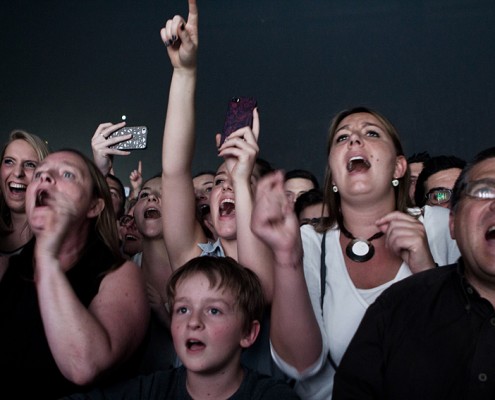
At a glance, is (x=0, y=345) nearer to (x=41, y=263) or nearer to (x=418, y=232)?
(x=41, y=263)

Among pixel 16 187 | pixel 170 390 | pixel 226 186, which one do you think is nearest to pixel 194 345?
pixel 170 390

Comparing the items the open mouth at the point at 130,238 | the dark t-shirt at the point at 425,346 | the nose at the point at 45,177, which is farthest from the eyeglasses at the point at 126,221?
the dark t-shirt at the point at 425,346

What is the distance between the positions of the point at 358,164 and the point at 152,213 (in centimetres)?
104

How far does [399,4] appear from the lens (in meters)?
5.70

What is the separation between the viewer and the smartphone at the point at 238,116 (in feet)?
5.64

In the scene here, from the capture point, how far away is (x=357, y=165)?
1.60 metres

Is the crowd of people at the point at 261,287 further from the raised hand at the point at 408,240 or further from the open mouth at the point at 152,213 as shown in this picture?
the open mouth at the point at 152,213

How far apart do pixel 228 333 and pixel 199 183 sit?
148 cm

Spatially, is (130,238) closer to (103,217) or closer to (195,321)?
(103,217)

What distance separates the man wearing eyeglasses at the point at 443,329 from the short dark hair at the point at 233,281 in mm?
A: 288

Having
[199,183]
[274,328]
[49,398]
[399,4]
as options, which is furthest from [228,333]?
[399,4]

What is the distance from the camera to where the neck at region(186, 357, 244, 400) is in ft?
4.06

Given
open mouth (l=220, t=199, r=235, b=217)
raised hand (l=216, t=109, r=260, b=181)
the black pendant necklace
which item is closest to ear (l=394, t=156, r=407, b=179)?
the black pendant necklace

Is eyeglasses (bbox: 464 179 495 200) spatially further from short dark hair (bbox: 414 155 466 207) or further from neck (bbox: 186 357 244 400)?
short dark hair (bbox: 414 155 466 207)
